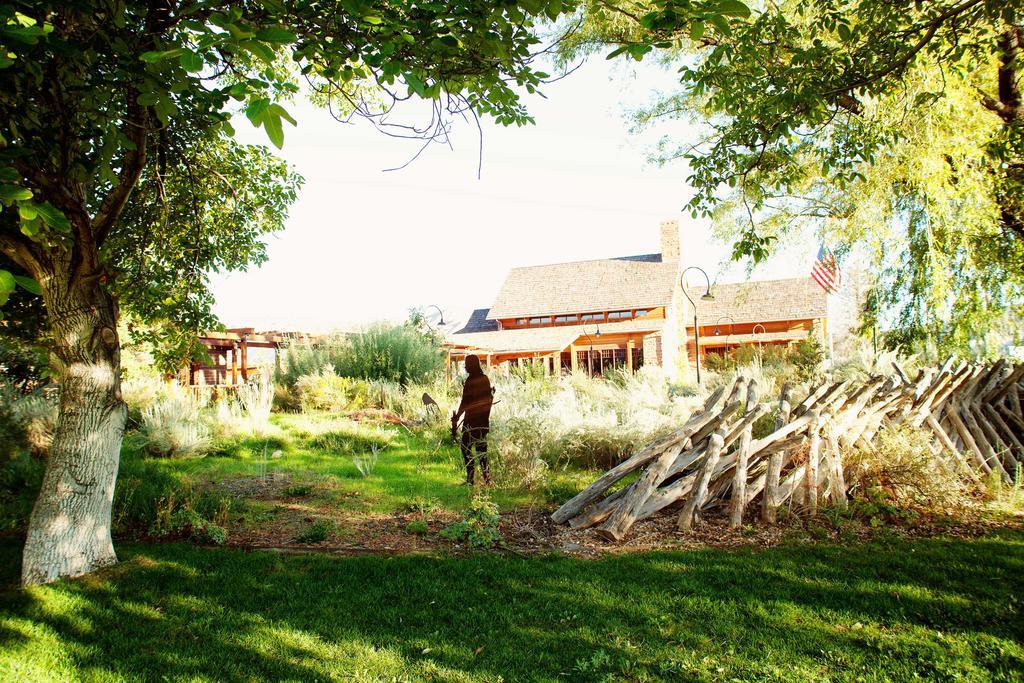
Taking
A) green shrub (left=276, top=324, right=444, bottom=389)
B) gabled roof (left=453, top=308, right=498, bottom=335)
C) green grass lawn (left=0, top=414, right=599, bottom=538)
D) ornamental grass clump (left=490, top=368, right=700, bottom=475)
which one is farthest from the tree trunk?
gabled roof (left=453, top=308, right=498, bottom=335)

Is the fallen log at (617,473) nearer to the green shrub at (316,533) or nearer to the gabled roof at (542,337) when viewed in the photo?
the green shrub at (316,533)

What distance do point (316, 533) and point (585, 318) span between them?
27.3 m

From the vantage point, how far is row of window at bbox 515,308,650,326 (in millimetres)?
31214

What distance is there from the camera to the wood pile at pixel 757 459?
5402 mm

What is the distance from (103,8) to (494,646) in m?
4.16

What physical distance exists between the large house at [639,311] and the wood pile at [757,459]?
21019mm

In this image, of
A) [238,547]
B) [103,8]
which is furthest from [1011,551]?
[103,8]

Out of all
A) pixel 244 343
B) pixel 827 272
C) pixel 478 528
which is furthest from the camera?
pixel 827 272

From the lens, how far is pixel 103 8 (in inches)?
139

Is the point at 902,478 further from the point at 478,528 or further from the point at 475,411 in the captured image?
the point at 475,411

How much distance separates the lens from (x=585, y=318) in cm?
3184

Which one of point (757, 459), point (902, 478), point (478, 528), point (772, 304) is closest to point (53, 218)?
point (478, 528)

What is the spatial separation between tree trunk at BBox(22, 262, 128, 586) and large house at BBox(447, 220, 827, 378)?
76.8 feet

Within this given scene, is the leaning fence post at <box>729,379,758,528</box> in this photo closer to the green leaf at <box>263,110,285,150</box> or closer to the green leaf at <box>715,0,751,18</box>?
the green leaf at <box>715,0,751,18</box>
